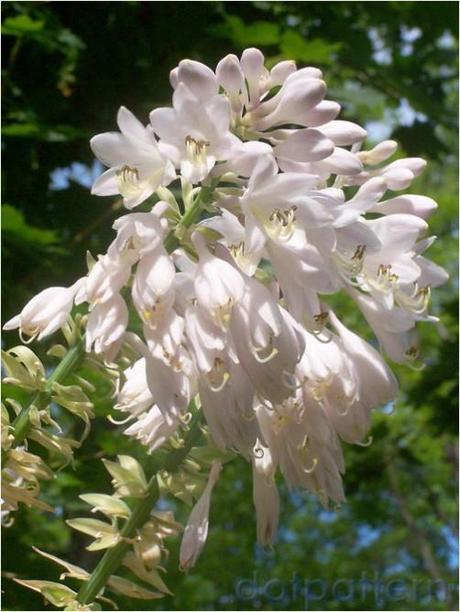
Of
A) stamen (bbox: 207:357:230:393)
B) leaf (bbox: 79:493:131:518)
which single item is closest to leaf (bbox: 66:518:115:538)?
leaf (bbox: 79:493:131:518)

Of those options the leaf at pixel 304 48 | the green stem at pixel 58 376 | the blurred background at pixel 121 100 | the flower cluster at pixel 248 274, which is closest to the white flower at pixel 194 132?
the flower cluster at pixel 248 274

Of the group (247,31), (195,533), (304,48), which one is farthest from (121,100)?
(195,533)

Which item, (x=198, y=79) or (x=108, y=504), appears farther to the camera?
(x=108, y=504)

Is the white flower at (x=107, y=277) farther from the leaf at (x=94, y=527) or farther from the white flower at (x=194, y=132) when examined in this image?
the leaf at (x=94, y=527)

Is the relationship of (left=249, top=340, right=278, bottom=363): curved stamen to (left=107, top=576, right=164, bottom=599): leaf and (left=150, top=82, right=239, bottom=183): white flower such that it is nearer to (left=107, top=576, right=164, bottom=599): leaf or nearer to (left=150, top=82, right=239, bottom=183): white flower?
(left=150, top=82, right=239, bottom=183): white flower

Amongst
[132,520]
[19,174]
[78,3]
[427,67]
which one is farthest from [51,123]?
[132,520]

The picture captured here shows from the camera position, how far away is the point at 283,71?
111 cm

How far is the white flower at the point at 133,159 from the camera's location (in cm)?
100

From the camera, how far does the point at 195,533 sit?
1.09 metres

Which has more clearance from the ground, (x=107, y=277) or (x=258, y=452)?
(x=107, y=277)

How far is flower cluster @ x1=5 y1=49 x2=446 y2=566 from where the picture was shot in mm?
943

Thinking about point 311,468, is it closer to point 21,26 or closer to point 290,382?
point 290,382

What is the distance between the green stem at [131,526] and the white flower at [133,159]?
0.25 metres

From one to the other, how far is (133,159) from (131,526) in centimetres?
40
